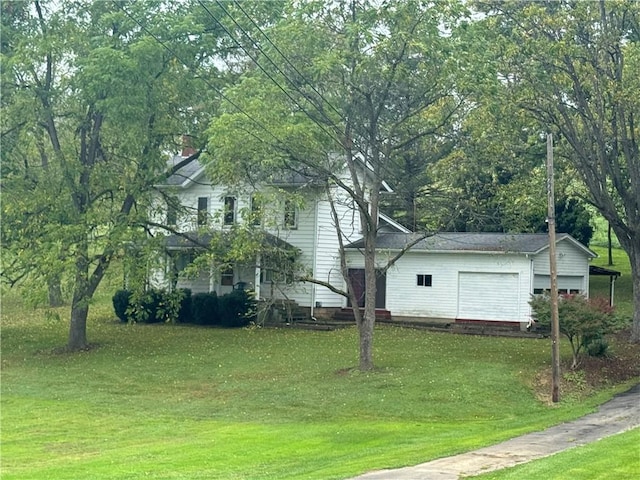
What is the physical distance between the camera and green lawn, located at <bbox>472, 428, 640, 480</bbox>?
37.3 feet

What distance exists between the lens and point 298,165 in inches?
987

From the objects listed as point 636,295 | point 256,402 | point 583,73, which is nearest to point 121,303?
point 256,402

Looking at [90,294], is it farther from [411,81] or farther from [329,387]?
[411,81]

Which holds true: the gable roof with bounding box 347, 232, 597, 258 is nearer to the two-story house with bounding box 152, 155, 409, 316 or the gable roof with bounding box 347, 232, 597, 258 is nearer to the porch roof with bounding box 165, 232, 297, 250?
the two-story house with bounding box 152, 155, 409, 316

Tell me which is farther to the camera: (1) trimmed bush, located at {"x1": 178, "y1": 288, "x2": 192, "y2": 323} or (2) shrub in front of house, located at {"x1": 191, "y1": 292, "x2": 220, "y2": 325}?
(1) trimmed bush, located at {"x1": 178, "y1": 288, "x2": 192, "y2": 323}

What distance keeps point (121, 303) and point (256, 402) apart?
17.1 m

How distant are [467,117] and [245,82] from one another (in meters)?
6.79

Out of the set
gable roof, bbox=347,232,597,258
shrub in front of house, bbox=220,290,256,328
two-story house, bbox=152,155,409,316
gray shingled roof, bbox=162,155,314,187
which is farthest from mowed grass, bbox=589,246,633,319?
shrub in front of house, bbox=220,290,256,328

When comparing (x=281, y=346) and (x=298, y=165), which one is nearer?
(x=298, y=165)

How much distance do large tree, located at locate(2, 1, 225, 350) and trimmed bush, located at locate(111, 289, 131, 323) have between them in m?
6.68

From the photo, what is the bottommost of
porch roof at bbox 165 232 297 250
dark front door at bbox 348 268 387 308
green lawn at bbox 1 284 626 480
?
green lawn at bbox 1 284 626 480

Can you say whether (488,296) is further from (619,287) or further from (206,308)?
(619,287)

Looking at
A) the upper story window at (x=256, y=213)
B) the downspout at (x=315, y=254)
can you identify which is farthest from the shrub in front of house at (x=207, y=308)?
the upper story window at (x=256, y=213)

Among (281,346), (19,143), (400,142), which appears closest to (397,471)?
(400,142)
